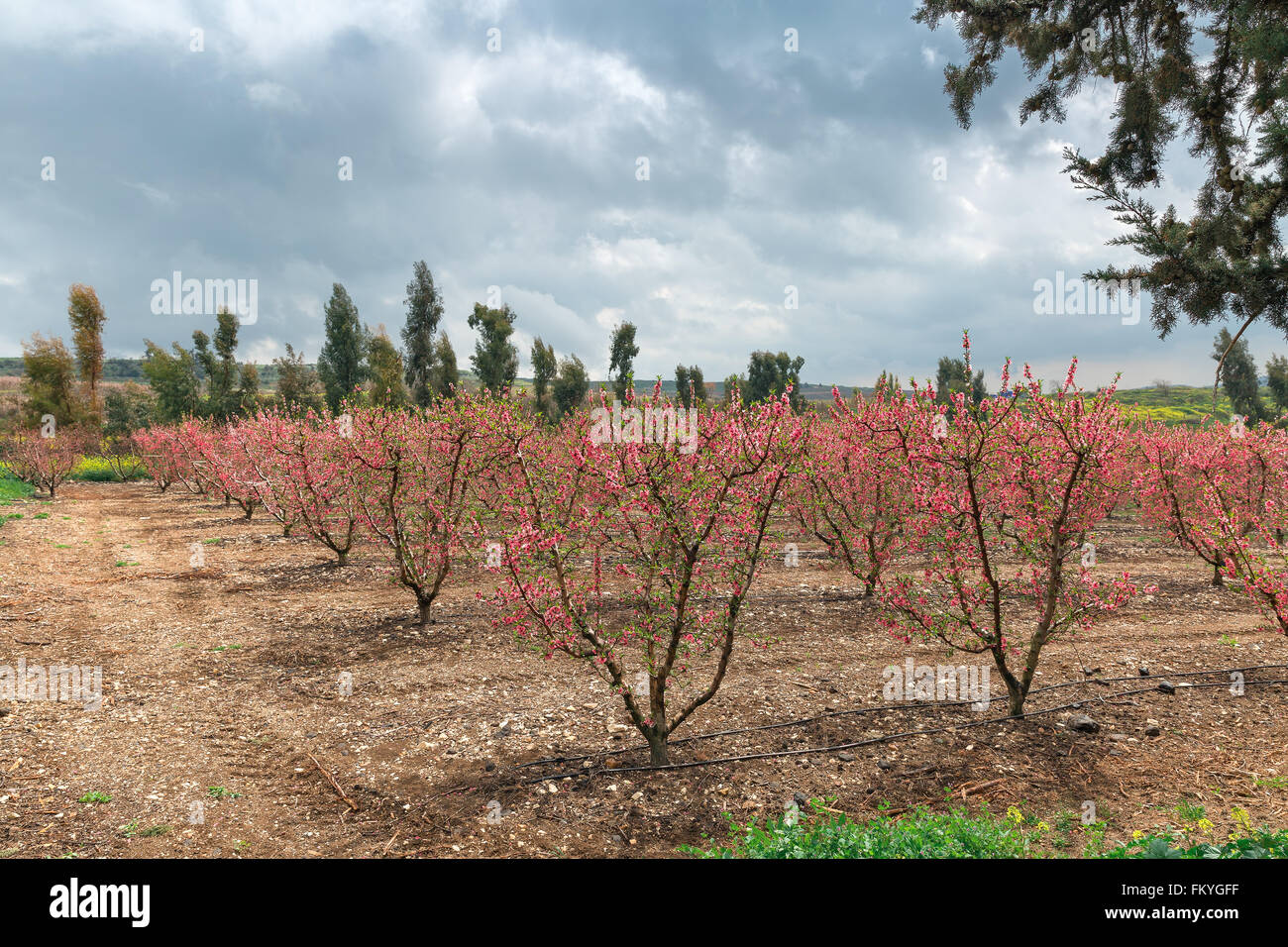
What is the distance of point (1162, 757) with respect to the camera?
6.96 metres

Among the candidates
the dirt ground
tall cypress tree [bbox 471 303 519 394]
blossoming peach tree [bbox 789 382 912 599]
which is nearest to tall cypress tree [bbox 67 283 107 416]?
tall cypress tree [bbox 471 303 519 394]

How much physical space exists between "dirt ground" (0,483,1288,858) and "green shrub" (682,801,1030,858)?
1128 mm

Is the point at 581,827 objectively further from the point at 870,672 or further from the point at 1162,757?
the point at 1162,757

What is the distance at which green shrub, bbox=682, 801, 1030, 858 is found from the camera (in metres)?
4.04

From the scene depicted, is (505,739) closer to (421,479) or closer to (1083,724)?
(421,479)

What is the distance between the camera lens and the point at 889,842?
13.8 ft

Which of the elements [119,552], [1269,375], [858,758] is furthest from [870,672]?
[1269,375]

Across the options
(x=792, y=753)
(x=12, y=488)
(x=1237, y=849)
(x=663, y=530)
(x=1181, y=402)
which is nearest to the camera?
(x=1237, y=849)

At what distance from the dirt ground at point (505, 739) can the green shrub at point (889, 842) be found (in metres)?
1.13

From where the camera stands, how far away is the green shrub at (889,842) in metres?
4.04

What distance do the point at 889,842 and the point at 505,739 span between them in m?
4.83

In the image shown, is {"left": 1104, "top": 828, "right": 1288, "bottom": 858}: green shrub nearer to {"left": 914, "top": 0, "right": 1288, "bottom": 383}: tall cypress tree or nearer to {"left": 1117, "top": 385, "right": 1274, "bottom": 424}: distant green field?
{"left": 914, "top": 0, "right": 1288, "bottom": 383}: tall cypress tree

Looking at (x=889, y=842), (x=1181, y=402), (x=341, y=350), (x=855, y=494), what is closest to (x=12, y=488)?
(x=341, y=350)

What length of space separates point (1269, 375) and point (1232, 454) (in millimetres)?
74320
